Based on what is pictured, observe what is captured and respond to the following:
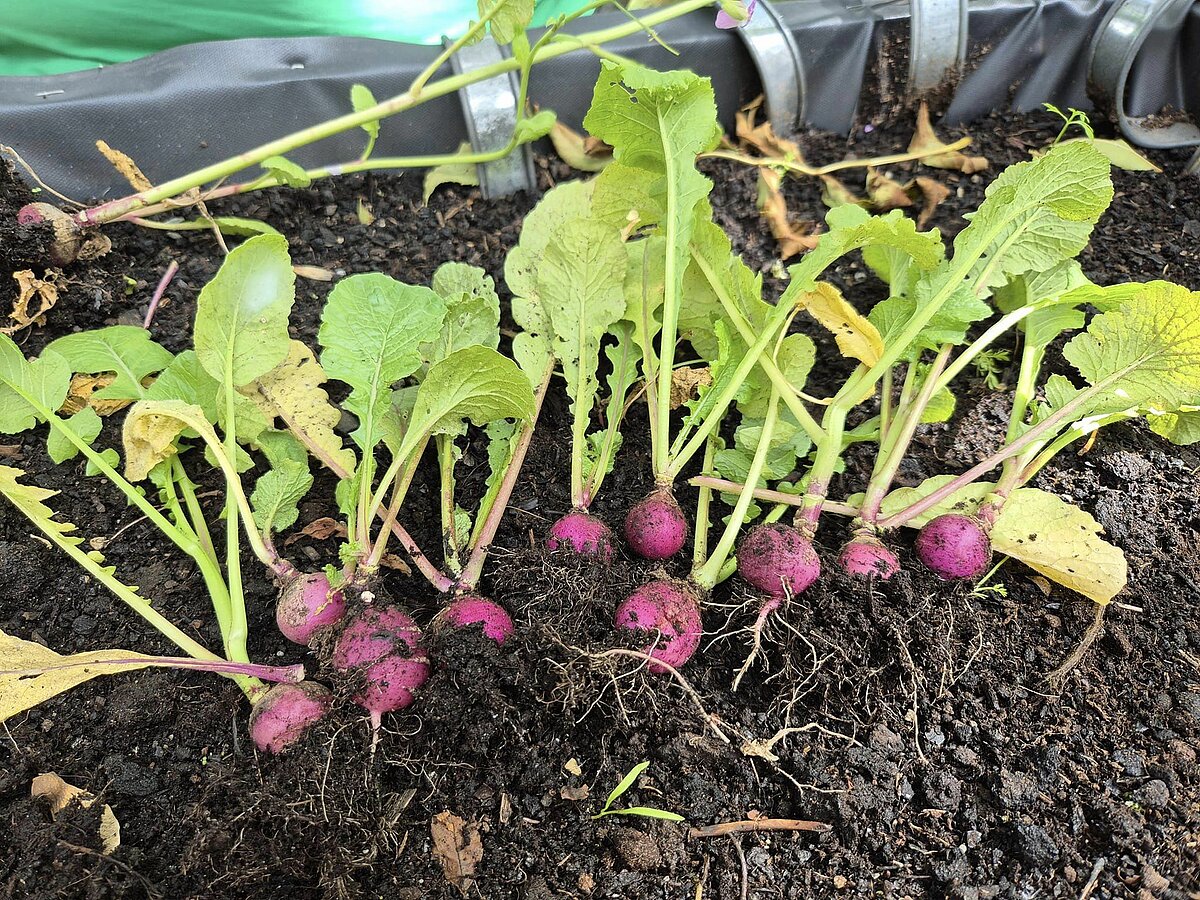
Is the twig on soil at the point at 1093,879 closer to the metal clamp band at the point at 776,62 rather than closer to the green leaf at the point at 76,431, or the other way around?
the green leaf at the point at 76,431

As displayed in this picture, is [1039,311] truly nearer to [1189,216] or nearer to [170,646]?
[1189,216]

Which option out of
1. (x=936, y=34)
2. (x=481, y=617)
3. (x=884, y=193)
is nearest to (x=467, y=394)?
(x=481, y=617)

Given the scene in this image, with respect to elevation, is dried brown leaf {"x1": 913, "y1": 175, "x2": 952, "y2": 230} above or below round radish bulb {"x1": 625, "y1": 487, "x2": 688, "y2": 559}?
above

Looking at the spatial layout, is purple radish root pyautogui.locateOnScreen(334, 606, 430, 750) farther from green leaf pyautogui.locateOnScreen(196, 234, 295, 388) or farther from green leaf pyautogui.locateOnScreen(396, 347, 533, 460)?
green leaf pyautogui.locateOnScreen(196, 234, 295, 388)

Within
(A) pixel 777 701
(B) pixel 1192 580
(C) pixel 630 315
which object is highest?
(C) pixel 630 315

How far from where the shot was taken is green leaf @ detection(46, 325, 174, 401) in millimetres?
1428

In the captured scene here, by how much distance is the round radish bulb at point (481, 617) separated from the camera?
3.88ft

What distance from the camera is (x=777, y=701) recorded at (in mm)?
1177

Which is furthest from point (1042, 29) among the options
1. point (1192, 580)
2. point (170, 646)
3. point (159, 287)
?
point (170, 646)

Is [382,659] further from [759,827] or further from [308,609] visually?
[759,827]

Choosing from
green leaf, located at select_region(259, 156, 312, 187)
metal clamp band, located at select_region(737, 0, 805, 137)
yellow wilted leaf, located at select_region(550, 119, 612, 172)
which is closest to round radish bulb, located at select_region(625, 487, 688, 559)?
green leaf, located at select_region(259, 156, 312, 187)

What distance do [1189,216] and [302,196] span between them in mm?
2285

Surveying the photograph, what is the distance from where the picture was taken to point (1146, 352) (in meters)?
1.36

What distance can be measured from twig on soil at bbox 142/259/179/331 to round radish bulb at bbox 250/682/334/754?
94 centimetres
